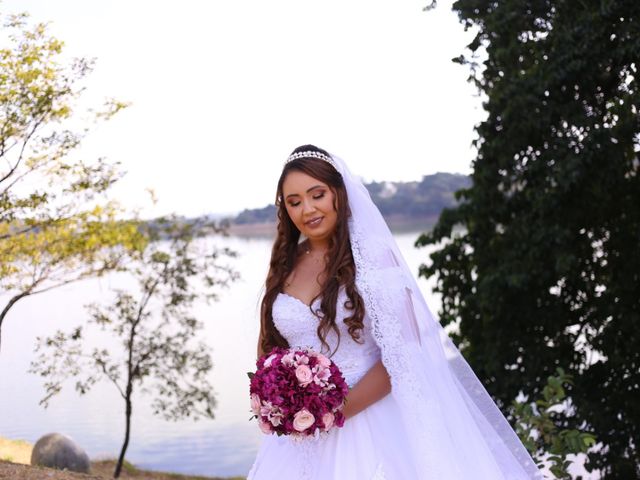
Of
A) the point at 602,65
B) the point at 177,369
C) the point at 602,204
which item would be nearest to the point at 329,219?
the point at 602,65

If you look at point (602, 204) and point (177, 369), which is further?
point (177, 369)

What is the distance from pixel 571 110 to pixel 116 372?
9.16 meters

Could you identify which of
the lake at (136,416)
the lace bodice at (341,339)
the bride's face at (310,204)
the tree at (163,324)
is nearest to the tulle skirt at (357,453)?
the lace bodice at (341,339)

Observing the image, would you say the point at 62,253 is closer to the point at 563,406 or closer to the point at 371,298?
the point at 563,406

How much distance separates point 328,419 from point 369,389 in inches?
11.4

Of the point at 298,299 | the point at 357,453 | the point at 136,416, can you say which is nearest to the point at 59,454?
the point at 298,299

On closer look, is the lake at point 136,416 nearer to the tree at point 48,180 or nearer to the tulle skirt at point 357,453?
the tree at point 48,180

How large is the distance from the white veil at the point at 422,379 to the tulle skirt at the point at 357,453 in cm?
10

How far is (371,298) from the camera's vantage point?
10.2ft

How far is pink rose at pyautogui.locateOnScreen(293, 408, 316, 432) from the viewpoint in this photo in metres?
2.81

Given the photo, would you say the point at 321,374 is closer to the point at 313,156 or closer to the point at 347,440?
the point at 347,440

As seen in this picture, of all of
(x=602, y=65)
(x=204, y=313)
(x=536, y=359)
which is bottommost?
(x=204, y=313)

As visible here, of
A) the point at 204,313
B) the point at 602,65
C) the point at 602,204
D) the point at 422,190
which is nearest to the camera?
the point at 602,65

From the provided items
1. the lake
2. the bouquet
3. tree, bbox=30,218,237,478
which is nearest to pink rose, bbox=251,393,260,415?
the bouquet
